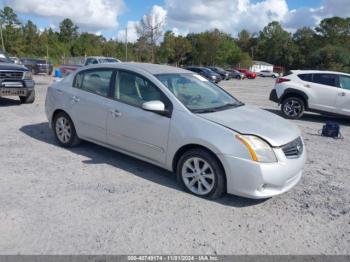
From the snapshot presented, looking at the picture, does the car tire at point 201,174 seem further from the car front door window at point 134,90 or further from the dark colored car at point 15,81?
the dark colored car at point 15,81

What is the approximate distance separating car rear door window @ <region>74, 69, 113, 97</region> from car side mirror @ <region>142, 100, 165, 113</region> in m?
1.14

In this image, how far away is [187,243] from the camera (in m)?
3.19

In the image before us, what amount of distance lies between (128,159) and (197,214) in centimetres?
208

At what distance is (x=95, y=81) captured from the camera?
5477 millimetres

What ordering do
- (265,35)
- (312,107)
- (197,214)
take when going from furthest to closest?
(265,35) → (312,107) → (197,214)

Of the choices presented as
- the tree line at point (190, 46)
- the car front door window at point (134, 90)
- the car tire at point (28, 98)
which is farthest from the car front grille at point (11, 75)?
the tree line at point (190, 46)

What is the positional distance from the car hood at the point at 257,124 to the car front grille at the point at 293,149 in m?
0.05

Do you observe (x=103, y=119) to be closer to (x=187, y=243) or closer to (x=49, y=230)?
(x=49, y=230)

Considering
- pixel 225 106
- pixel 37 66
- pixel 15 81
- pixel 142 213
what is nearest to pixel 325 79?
pixel 225 106

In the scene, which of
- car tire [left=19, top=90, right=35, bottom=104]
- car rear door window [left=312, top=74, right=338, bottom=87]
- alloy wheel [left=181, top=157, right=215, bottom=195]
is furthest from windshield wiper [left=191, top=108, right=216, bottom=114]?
car tire [left=19, top=90, right=35, bottom=104]

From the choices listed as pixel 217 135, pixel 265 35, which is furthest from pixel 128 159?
pixel 265 35

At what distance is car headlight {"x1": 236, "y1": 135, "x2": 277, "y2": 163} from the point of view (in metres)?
3.76

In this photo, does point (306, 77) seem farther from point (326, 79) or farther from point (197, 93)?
point (197, 93)

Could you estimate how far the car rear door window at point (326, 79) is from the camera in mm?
10180
